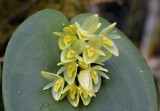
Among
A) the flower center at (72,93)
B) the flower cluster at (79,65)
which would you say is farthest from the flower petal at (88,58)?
the flower center at (72,93)

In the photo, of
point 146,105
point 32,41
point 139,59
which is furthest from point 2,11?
point 146,105

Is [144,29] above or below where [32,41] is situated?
below

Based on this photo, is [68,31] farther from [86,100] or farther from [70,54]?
[86,100]

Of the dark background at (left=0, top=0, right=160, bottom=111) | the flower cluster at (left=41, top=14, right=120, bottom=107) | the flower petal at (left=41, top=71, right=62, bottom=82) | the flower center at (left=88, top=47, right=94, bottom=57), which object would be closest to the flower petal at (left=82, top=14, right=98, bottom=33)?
the flower cluster at (left=41, top=14, right=120, bottom=107)

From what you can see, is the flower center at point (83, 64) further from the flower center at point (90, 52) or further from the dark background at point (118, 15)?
the dark background at point (118, 15)

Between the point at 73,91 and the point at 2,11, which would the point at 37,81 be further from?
the point at 2,11

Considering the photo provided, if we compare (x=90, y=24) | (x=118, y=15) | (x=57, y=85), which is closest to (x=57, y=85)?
(x=57, y=85)

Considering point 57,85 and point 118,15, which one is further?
point 118,15
